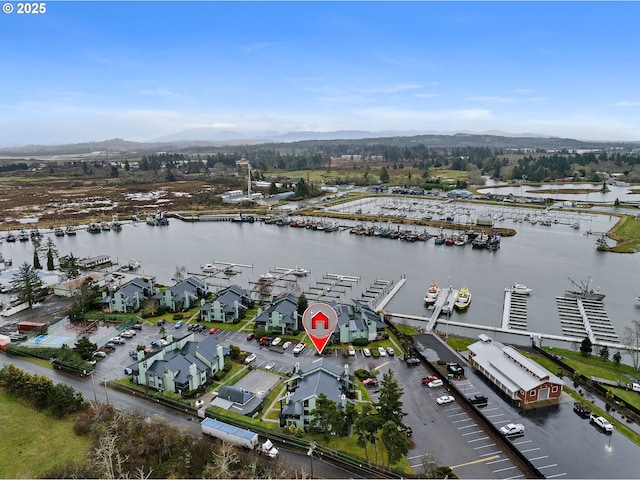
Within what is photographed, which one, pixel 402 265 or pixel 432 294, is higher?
pixel 432 294

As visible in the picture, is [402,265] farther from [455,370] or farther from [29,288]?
[29,288]

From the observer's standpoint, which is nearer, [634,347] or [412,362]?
[412,362]

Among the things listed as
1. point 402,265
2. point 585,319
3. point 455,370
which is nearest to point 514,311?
point 585,319

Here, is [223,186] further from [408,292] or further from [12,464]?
[12,464]

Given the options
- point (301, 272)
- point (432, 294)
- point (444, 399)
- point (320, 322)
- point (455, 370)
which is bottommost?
point (301, 272)

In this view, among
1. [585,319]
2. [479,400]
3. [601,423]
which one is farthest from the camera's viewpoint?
[585,319]

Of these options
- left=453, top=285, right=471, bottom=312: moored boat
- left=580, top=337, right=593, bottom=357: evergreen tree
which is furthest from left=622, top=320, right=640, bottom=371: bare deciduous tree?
left=453, top=285, right=471, bottom=312: moored boat

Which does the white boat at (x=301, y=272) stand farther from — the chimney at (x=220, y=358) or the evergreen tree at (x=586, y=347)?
the evergreen tree at (x=586, y=347)
